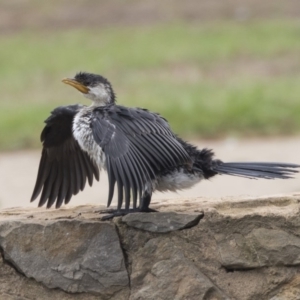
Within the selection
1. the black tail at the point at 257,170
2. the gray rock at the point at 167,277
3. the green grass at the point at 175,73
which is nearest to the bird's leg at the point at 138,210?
the gray rock at the point at 167,277

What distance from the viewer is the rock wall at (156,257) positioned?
5.14m

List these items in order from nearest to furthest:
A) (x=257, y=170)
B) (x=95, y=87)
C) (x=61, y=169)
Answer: (x=257, y=170) → (x=95, y=87) → (x=61, y=169)

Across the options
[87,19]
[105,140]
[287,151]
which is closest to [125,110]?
[105,140]

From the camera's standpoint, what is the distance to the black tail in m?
5.25

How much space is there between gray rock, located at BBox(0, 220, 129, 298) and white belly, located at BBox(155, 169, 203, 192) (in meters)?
0.35

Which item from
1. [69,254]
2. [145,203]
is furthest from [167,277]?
[69,254]

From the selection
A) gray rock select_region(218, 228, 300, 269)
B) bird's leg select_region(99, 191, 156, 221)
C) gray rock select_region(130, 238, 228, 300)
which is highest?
bird's leg select_region(99, 191, 156, 221)

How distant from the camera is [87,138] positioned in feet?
16.9

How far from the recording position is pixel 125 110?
5180mm

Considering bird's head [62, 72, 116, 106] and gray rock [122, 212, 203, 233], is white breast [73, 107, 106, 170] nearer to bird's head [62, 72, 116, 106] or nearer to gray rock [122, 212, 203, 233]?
bird's head [62, 72, 116, 106]

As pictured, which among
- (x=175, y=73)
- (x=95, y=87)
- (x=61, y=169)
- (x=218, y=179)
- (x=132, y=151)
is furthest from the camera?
(x=175, y=73)

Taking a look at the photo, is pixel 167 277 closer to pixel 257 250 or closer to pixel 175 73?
pixel 257 250

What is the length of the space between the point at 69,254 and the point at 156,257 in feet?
1.46

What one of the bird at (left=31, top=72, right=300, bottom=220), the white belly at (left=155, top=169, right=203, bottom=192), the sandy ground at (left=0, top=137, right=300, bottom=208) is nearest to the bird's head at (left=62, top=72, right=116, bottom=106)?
the bird at (left=31, top=72, right=300, bottom=220)
